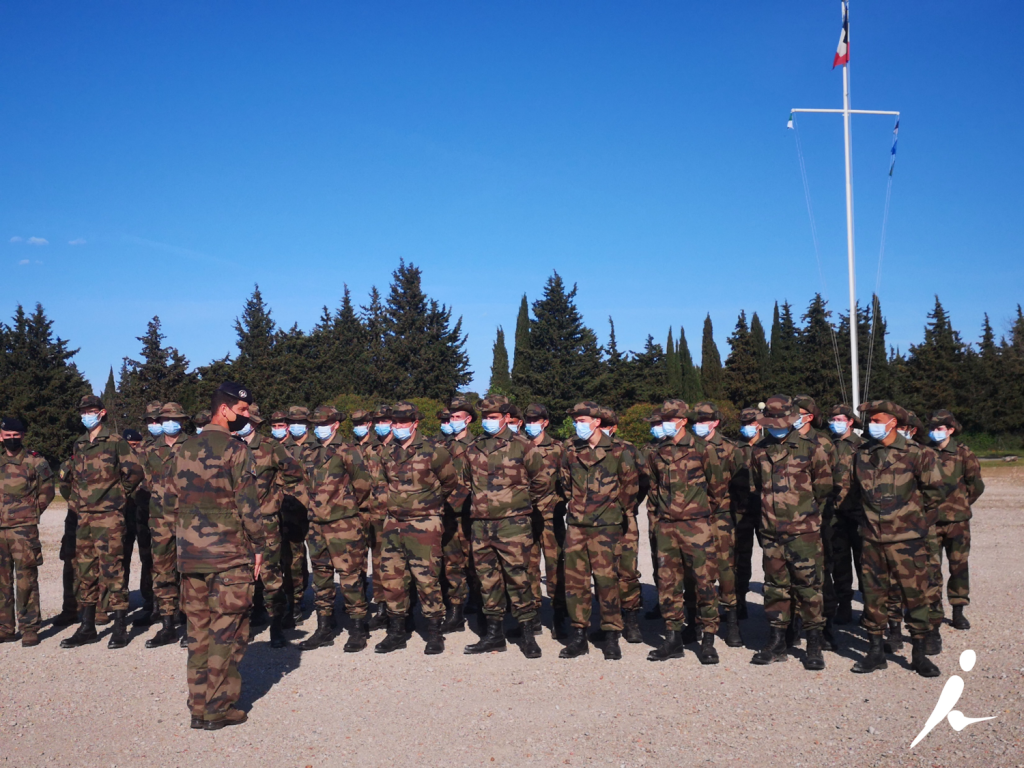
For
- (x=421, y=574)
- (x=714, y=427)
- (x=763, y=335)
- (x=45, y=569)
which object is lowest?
(x=45, y=569)

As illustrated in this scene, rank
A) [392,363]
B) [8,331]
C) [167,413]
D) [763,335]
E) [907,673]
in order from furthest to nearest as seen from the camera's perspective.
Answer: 1. [763,335]
2. [392,363]
3. [8,331]
4. [167,413]
5. [907,673]

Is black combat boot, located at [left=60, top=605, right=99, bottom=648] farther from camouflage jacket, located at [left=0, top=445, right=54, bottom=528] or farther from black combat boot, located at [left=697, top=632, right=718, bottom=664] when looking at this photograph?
black combat boot, located at [left=697, top=632, right=718, bottom=664]

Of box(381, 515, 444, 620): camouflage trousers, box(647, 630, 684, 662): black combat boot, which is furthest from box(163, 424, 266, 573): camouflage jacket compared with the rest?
box(647, 630, 684, 662): black combat boot

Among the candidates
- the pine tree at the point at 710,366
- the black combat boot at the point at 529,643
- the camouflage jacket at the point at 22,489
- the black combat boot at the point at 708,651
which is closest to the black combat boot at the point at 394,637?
the black combat boot at the point at 529,643

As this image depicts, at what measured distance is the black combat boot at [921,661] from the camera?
255 inches

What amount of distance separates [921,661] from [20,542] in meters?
8.81

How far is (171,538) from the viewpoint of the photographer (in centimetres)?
817

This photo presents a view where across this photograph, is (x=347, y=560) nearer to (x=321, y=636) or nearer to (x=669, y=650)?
(x=321, y=636)

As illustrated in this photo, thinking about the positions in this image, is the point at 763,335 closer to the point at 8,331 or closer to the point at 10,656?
the point at 8,331

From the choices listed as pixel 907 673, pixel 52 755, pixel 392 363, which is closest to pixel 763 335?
pixel 392 363

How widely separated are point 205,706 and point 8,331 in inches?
1738

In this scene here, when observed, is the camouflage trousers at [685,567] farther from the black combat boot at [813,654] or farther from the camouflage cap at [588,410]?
the camouflage cap at [588,410]

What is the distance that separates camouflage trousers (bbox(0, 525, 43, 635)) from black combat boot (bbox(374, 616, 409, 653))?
3.66 meters

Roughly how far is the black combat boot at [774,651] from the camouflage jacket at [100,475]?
668cm
